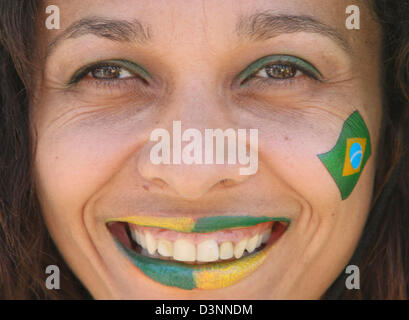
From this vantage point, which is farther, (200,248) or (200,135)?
(200,248)

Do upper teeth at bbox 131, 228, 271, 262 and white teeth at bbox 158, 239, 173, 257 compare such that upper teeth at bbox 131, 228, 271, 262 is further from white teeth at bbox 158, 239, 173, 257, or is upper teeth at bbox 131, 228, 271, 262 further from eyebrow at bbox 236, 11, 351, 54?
eyebrow at bbox 236, 11, 351, 54

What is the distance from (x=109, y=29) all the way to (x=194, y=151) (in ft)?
1.44

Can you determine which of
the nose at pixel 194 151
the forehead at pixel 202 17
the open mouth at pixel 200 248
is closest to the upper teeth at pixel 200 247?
the open mouth at pixel 200 248

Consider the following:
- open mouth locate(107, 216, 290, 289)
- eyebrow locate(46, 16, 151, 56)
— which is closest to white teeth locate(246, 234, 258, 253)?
open mouth locate(107, 216, 290, 289)

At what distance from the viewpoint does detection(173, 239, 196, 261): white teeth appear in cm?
178

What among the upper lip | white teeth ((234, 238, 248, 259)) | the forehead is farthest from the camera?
white teeth ((234, 238, 248, 259))

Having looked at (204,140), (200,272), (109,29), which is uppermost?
(109,29)

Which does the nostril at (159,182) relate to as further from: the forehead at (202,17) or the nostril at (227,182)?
the forehead at (202,17)

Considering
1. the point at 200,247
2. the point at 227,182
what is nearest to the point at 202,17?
the point at 227,182

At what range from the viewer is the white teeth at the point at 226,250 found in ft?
5.94

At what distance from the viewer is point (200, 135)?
64.0 inches

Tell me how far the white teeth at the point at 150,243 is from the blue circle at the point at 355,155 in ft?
2.22

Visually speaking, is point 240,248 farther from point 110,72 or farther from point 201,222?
point 110,72
